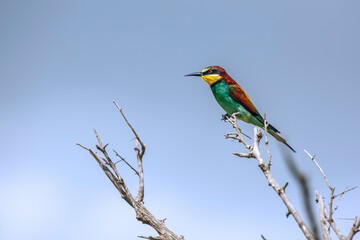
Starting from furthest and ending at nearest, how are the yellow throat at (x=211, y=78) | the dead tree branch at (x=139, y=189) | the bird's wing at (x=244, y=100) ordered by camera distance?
1. the yellow throat at (x=211, y=78)
2. the bird's wing at (x=244, y=100)
3. the dead tree branch at (x=139, y=189)

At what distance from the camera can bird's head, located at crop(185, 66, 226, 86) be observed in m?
7.64

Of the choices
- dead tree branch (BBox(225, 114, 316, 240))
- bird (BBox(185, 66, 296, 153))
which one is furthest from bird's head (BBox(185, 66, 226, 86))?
dead tree branch (BBox(225, 114, 316, 240))

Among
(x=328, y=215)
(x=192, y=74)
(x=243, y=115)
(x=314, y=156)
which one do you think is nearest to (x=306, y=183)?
(x=328, y=215)

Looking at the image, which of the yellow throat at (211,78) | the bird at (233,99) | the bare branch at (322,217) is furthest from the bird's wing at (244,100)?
the bare branch at (322,217)

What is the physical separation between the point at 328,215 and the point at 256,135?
1.13 meters

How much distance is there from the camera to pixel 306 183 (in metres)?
0.42

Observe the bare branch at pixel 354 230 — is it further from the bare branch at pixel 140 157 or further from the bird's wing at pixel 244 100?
the bird's wing at pixel 244 100

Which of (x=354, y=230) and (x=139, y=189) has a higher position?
(x=139, y=189)

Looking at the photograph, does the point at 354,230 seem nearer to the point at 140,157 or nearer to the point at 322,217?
the point at 322,217

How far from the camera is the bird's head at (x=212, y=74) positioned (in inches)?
301

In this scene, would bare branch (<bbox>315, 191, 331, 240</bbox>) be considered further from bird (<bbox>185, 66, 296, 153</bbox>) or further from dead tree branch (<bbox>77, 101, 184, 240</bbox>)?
bird (<bbox>185, 66, 296, 153</bbox>)

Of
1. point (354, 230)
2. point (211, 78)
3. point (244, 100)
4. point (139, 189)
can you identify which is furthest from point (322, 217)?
point (211, 78)

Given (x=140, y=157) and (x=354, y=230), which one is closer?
(x=354, y=230)

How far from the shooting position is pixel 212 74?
777 cm
